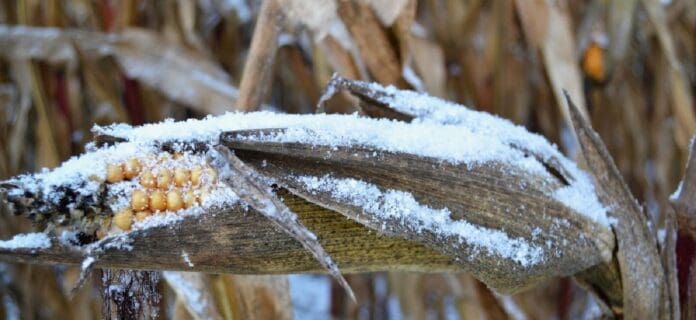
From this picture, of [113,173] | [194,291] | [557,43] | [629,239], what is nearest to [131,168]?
[113,173]

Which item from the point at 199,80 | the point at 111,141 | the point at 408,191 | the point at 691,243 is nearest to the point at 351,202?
the point at 408,191

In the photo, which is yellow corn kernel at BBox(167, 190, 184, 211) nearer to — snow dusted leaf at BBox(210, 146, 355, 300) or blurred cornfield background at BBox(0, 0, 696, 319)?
snow dusted leaf at BBox(210, 146, 355, 300)

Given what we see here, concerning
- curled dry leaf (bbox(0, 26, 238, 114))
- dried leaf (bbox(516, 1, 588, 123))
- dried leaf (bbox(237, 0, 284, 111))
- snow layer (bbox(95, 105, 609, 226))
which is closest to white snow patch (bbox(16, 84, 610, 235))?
snow layer (bbox(95, 105, 609, 226))

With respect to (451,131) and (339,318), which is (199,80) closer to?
(451,131)

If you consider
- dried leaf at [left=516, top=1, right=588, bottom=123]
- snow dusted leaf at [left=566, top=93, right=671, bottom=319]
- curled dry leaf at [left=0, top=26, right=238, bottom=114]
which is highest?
curled dry leaf at [left=0, top=26, right=238, bottom=114]

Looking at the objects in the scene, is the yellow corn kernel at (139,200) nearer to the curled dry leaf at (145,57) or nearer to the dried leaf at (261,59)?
the dried leaf at (261,59)

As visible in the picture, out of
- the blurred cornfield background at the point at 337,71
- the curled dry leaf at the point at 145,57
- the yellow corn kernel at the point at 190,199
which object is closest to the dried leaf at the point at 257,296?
the blurred cornfield background at the point at 337,71
